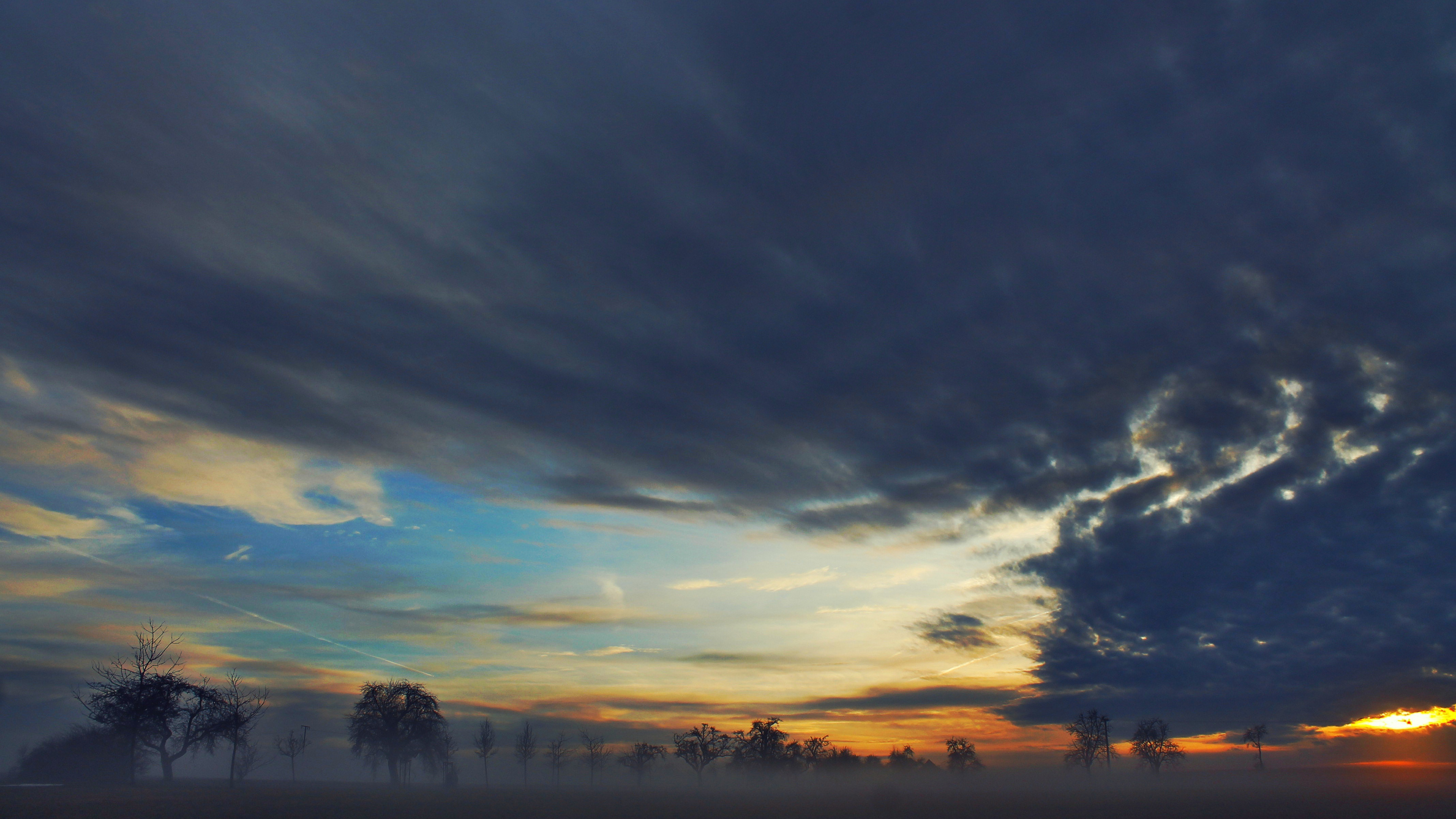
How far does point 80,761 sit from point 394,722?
48317 millimetres

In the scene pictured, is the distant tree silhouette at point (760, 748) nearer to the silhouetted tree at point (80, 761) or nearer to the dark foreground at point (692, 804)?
the dark foreground at point (692, 804)

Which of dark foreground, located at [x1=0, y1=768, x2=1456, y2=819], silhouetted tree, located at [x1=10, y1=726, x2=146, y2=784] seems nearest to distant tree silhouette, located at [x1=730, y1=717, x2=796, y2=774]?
dark foreground, located at [x1=0, y1=768, x2=1456, y2=819]

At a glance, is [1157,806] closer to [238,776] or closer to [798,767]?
[798,767]

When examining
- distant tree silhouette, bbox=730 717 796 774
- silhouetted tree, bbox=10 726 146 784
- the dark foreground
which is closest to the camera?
the dark foreground

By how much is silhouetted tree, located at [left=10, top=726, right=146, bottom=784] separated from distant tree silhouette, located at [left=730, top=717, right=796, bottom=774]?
104m

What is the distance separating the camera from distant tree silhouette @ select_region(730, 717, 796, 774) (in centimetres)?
15988

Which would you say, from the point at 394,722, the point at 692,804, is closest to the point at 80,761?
the point at 394,722

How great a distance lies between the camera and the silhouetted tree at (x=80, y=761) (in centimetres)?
9994

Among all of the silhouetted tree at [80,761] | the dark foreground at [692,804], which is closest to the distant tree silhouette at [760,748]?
the dark foreground at [692,804]

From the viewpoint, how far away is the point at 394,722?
350ft

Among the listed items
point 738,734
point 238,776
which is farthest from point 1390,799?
point 238,776

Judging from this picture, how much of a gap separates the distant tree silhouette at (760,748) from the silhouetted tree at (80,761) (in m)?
104

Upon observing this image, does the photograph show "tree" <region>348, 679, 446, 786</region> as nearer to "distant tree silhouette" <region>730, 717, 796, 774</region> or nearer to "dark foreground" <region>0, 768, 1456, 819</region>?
"dark foreground" <region>0, 768, 1456, 819</region>

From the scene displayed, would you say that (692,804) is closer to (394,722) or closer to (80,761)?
(394,722)
